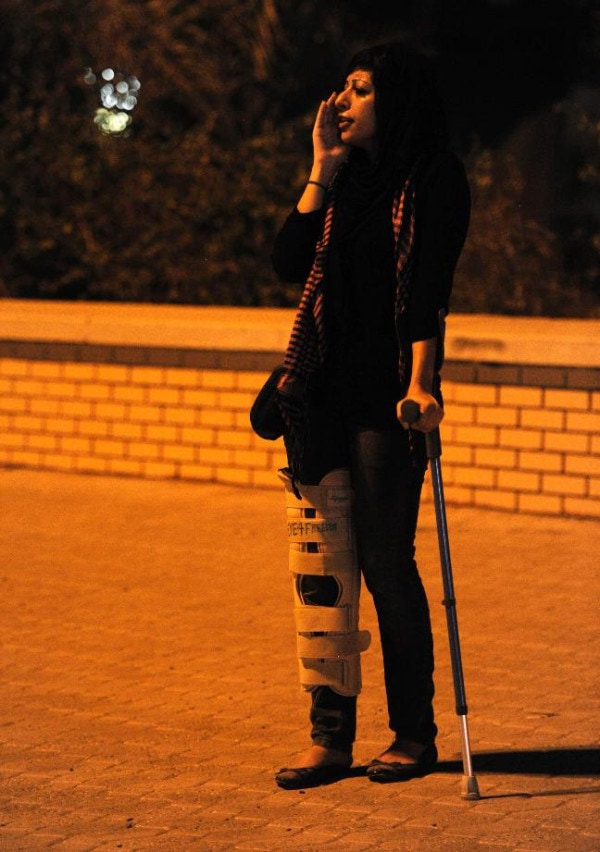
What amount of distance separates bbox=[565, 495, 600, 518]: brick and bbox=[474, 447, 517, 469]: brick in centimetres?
34

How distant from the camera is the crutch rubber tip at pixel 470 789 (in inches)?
180

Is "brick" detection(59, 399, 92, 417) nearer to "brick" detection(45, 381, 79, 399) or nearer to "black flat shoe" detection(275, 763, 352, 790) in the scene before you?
"brick" detection(45, 381, 79, 399)

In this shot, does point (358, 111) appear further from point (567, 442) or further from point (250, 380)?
point (250, 380)

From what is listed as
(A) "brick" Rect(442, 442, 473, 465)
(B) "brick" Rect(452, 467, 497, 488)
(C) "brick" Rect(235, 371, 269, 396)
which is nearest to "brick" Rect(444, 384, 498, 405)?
(A) "brick" Rect(442, 442, 473, 465)

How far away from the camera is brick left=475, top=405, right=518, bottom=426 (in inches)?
349

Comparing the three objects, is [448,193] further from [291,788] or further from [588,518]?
[588,518]

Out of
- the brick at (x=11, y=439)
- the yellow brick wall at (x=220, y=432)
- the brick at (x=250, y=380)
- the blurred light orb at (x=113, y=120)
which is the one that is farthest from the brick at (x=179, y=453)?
the blurred light orb at (x=113, y=120)

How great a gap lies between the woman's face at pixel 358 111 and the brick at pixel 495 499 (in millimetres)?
4390

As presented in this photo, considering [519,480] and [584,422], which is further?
[519,480]

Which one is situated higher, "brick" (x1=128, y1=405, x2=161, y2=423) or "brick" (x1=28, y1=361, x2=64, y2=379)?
"brick" (x1=28, y1=361, x2=64, y2=379)

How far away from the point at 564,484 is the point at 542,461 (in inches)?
6.1

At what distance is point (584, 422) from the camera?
8688mm

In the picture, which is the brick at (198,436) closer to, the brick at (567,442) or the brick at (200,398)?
the brick at (200,398)

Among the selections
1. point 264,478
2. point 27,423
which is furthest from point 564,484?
point 27,423
